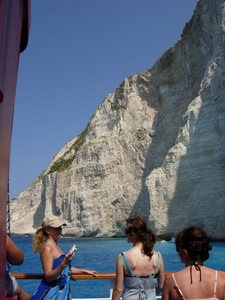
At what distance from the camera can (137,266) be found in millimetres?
2621

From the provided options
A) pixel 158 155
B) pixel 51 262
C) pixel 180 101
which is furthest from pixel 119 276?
pixel 158 155

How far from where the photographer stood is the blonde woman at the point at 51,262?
255cm

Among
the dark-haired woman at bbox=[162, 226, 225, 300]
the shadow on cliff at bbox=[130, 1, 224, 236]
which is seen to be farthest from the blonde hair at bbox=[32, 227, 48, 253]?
the shadow on cliff at bbox=[130, 1, 224, 236]

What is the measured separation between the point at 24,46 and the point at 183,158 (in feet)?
99.6

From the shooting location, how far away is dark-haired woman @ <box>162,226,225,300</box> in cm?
191

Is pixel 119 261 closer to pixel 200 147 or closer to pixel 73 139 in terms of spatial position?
pixel 200 147

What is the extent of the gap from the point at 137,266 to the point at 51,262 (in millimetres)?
570

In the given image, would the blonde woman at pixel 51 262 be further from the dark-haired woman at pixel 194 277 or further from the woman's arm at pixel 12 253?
the dark-haired woman at pixel 194 277

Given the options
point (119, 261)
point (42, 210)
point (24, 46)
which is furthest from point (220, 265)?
point (42, 210)

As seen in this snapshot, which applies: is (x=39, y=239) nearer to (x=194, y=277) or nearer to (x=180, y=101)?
(x=194, y=277)

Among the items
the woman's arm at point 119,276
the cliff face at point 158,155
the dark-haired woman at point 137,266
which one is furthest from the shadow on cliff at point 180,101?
the woman's arm at point 119,276

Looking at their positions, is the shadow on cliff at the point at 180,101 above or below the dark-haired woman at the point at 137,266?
above

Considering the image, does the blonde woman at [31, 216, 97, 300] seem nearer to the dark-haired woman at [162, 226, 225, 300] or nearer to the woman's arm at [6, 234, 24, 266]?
the woman's arm at [6, 234, 24, 266]

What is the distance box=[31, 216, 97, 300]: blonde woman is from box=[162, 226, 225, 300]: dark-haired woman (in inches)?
31.3
